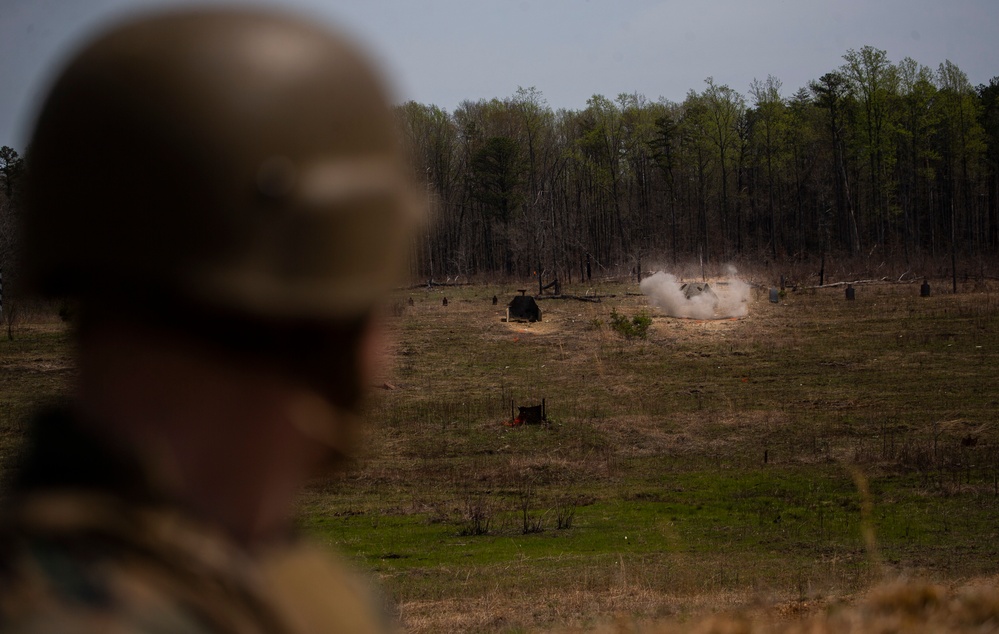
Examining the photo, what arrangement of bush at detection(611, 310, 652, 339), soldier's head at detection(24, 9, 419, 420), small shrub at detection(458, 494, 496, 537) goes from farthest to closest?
1. bush at detection(611, 310, 652, 339)
2. small shrub at detection(458, 494, 496, 537)
3. soldier's head at detection(24, 9, 419, 420)

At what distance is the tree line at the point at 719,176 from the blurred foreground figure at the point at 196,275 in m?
64.9

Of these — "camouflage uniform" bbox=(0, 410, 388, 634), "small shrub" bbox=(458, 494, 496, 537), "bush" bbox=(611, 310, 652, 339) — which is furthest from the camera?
"bush" bbox=(611, 310, 652, 339)

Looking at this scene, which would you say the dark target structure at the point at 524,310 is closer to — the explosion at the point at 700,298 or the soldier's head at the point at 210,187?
the explosion at the point at 700,298

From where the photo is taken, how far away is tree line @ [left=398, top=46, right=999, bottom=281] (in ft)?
234

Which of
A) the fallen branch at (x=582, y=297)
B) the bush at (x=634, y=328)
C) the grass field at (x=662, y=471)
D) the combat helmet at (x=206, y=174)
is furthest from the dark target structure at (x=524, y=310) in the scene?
the combat helmet at (x=206, y=174)

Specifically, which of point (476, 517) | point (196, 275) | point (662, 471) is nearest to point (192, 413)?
point (196, 275)

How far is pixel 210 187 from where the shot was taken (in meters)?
0.66

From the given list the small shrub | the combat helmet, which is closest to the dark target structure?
the small shrub

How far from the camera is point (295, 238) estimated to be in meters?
0.68

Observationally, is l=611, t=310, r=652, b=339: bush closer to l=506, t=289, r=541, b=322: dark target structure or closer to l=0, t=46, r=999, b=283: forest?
l=506, t=289, r=541, b=322: dark target structure

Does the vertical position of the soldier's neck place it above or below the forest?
below

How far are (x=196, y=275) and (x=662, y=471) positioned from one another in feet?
55.3

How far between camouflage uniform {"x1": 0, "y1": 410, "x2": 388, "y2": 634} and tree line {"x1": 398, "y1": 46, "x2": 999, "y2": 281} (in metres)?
65.0

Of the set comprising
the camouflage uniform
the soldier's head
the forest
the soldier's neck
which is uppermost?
the forest
